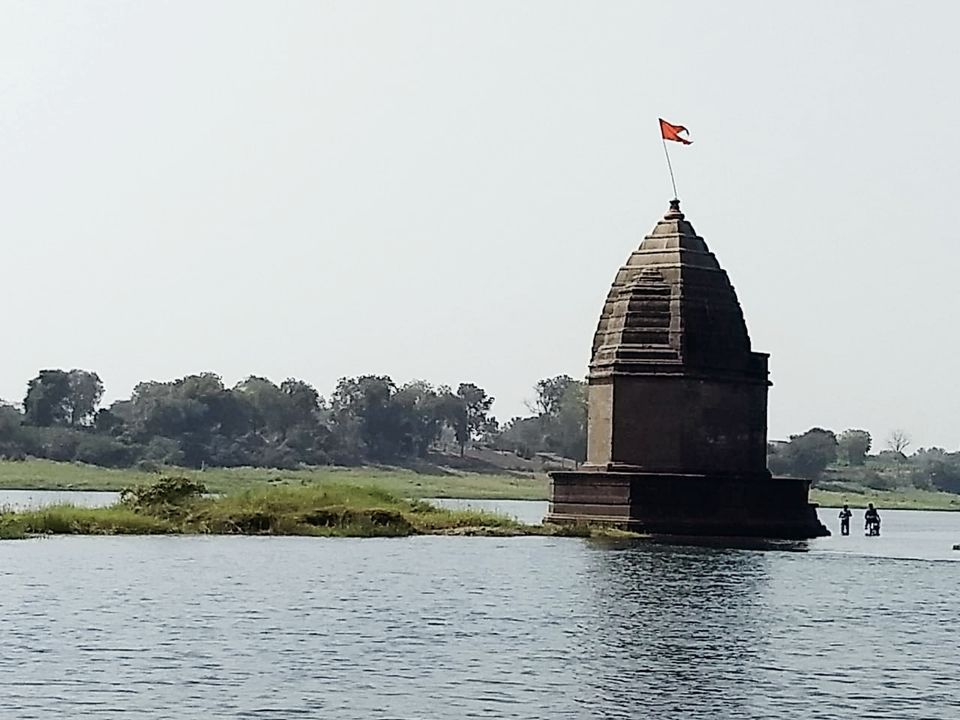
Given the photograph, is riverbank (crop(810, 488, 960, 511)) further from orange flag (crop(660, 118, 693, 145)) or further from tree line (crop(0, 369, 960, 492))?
orange flag (crop(660, 118, 693, 145))

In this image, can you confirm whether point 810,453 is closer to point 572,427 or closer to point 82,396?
point 572,427

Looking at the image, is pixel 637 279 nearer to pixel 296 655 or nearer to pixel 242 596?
pixel 242 596

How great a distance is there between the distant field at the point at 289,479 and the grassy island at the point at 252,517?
1560 inches

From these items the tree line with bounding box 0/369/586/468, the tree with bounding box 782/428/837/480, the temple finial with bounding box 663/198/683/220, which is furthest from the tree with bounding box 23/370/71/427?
the temple finial with bounding box 663/198/683/220

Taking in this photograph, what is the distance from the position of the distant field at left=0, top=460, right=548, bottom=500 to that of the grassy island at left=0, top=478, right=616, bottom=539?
39.6m

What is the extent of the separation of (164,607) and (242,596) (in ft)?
8.06

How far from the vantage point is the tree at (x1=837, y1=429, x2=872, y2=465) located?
178 metres

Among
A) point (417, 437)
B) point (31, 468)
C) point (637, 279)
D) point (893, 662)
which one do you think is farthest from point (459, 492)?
point (893, 662)

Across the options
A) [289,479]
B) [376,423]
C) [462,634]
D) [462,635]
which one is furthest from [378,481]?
[462,635]

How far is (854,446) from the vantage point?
181 metres

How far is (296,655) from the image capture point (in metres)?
27.1

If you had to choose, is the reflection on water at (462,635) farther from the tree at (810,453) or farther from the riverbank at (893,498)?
the tree at (810,453)

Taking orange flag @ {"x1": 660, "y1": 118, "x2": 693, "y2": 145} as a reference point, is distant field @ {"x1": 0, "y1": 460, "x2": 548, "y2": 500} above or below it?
below

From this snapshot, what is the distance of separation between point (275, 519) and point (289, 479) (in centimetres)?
6285
